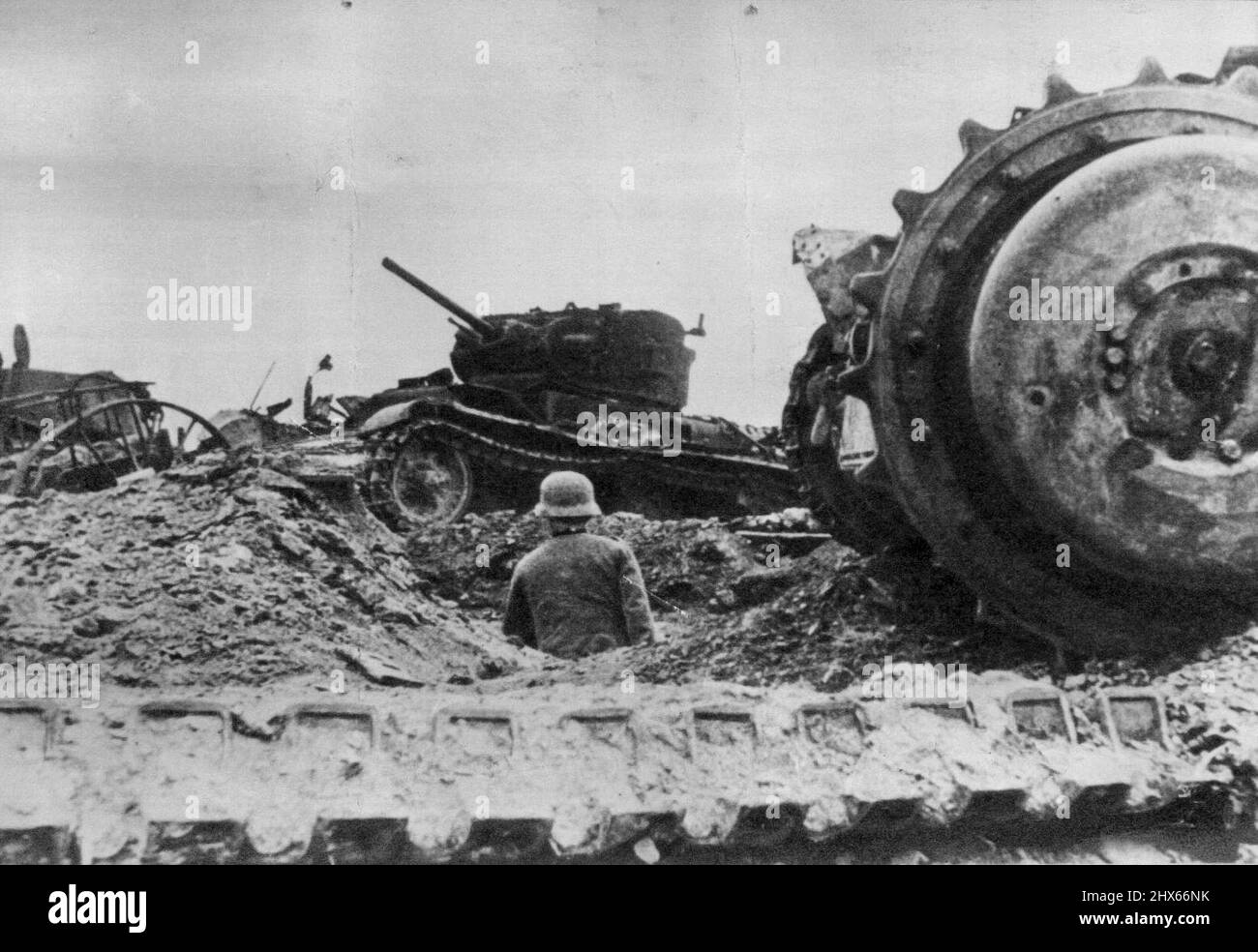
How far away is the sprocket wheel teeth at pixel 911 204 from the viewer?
3.13m

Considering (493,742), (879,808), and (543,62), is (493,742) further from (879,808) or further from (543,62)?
(543,62)

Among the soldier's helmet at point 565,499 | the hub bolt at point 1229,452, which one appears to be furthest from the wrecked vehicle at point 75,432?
the hub bolt at point 1229,452

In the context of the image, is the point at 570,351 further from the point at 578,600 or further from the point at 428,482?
the point at 578,600

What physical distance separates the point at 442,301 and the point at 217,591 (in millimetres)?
3370

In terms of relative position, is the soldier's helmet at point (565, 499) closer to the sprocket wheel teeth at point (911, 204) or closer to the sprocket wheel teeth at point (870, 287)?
the sprocket wheel teeth at point (870, 287)

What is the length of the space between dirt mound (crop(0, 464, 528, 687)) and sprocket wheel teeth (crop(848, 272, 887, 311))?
5.30 feet

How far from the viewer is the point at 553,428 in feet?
28.4

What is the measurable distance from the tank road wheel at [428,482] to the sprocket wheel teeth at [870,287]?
204 inches

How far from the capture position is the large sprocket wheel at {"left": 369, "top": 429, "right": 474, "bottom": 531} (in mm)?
7934

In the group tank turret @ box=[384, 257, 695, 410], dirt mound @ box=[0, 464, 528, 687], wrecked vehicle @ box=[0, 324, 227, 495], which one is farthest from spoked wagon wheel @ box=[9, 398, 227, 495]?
tank turret @ box=[384, 257, 695, 410]

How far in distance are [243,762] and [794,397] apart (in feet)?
6.99

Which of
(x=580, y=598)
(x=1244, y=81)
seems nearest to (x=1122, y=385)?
(x=1244, y=81)

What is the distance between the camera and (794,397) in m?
3.89

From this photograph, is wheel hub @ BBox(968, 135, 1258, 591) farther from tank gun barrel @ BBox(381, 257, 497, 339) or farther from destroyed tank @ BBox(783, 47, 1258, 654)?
tank gun barrel @ BBox(381, 257, 497, 339)
